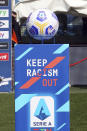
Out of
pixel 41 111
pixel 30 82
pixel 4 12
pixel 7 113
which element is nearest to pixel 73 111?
pixel 7 113

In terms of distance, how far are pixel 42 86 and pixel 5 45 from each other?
6.20 m

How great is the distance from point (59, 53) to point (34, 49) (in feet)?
0.89

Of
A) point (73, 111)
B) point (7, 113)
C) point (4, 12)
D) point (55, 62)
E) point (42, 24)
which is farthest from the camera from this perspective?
point (4, 12)

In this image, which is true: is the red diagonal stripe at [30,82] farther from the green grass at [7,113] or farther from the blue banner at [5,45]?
the blue banner at [5,45]

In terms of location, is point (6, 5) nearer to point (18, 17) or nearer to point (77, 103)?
point (18, 17)

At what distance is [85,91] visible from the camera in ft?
38.2

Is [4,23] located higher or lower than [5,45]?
higher

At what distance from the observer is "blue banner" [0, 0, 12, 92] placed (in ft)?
37.1

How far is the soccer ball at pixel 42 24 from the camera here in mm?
9367

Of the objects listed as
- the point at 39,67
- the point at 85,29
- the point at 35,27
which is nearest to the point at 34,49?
the point at 39,67

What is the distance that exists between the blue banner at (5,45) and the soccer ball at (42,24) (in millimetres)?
1766

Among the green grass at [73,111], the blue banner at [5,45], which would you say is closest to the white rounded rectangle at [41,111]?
the green grass at [73,111]

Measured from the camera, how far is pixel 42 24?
9477 millimetres

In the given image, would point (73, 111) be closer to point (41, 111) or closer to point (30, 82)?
point (41, 111)
